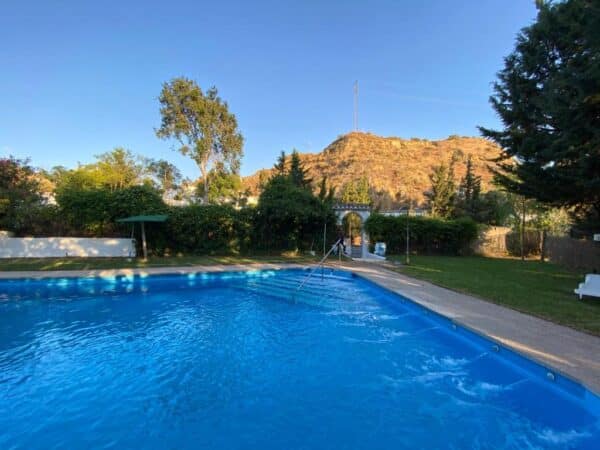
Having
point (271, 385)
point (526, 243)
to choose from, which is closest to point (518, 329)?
point (271, 385)

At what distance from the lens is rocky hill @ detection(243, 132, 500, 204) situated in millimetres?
55125

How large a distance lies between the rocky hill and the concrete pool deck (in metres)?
42.6

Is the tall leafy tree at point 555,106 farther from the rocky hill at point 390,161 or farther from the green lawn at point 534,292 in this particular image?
the rocky hill at point 390,161

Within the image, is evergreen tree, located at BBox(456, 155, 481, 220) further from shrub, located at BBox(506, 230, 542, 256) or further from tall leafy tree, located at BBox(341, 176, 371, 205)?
tall leafy tree, located at BBox(341, 176, 371, 205)

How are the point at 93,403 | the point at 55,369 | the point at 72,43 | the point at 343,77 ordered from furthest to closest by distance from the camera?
the point at 343,77 < the point at 72,43 < the point at 55,369 < the point at 93,403

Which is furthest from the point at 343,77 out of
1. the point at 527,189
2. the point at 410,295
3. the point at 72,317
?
the point at 72,317

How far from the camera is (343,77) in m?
24.6

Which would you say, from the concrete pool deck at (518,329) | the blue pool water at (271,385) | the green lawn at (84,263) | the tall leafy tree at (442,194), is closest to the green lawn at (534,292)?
the concrete pool deck at (518,329)

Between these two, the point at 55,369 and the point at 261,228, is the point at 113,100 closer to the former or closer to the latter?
the point at 261,228

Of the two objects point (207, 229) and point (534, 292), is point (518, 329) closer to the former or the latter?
point (534, 292)

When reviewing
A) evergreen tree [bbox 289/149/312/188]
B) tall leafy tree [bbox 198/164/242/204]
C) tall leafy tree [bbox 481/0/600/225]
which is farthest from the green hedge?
tall leafy tree [bbox 198/164/242/204]

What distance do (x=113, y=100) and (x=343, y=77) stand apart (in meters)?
17.1

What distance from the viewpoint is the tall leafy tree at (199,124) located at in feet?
79.8

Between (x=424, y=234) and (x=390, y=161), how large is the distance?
48.9 metres
